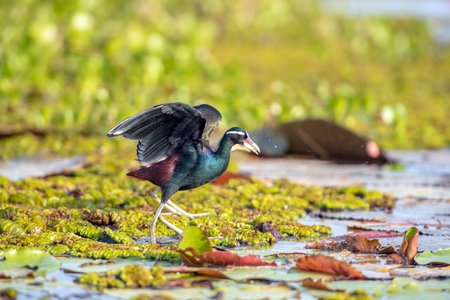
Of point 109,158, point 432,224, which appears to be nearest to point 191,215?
point 432,224

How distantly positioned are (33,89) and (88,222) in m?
6.05

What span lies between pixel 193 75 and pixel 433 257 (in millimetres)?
7628

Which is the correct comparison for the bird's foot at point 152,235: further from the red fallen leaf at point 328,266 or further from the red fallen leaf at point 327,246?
the red fallen leaf at point 328,266

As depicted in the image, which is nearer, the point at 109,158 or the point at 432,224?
the point at 432,224

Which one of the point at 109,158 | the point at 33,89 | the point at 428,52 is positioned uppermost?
the point at 428,52

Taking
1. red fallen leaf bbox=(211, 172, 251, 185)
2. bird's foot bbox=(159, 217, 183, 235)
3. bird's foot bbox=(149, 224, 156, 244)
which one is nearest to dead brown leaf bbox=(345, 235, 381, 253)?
bird's foot bbox=(159, 217, 183, 235)

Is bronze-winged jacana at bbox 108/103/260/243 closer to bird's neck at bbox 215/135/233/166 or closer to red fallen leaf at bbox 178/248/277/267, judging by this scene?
bird's neck at bbox 215/135/233/166

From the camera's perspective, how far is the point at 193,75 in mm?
11094

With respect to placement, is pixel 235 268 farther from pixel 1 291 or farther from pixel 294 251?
pixel 1 291

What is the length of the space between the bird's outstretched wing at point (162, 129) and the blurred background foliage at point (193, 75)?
12.8 feet

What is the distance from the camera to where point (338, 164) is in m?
7.81

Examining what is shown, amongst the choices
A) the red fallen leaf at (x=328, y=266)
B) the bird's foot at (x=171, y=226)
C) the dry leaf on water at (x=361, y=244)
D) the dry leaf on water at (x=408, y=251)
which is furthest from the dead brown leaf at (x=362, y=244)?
the bird's foot at (x=171, y=226)

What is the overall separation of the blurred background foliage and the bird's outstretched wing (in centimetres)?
391

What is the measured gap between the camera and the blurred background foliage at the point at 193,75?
899 centimetres
